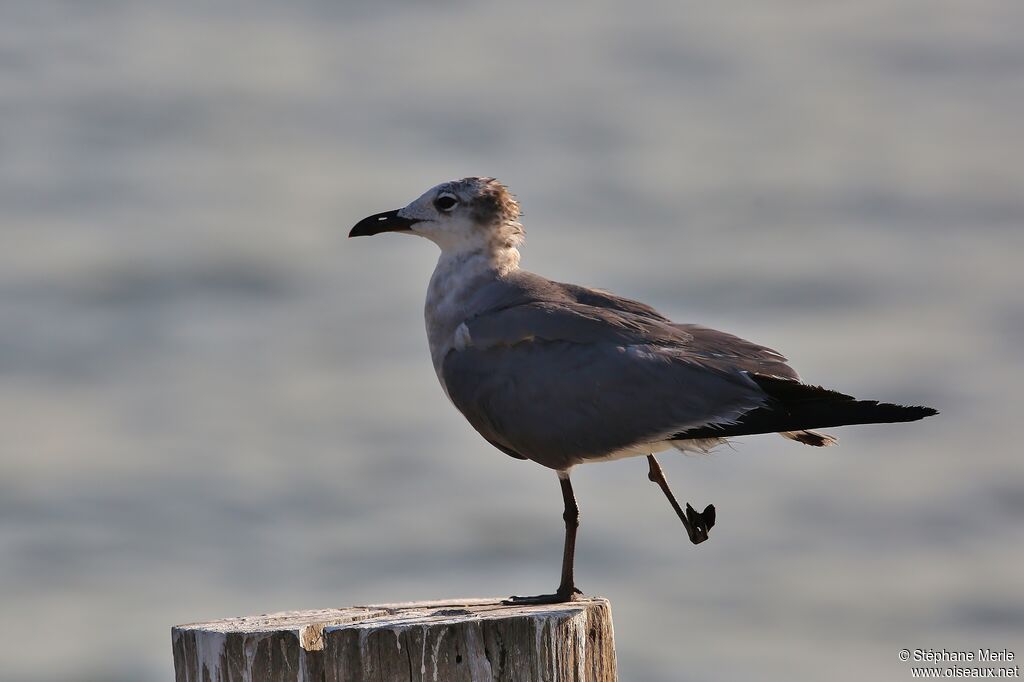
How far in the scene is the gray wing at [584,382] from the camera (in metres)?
6.01

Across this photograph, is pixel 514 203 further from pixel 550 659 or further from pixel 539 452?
pixel 550 659

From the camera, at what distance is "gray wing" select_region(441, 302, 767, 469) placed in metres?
6.01

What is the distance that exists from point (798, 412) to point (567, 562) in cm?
123

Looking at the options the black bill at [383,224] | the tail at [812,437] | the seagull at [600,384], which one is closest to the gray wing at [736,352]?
the seagull at [600,384]

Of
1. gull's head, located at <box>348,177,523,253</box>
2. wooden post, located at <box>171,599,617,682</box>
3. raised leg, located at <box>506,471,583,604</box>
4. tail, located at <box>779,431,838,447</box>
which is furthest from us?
gull's head, located at <box>348,177,523,253</box>

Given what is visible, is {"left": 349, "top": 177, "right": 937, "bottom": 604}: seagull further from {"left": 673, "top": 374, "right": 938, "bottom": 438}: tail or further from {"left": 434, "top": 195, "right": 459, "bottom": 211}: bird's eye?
{"left": 434, "top": 195, "right": 459, "bottom": 211}: bird's eye

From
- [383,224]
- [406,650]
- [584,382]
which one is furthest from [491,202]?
[406,650]

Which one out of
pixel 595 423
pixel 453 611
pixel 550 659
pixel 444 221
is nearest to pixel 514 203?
pixel 444 221

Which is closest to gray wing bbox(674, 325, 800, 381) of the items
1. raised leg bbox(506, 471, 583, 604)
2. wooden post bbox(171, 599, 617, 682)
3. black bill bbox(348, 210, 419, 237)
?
raised leg bbox(506, 471, 583, 604)

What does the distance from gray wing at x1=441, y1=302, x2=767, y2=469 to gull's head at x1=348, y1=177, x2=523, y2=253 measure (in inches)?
29.2

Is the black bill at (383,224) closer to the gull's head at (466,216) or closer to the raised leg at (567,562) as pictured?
the gull's head at (466,216)

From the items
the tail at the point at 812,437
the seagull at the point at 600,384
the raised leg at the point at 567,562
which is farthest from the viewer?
the tail at the point at 812,437

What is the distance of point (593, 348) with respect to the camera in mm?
6148

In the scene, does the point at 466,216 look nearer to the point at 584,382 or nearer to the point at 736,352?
the point at 584,382
